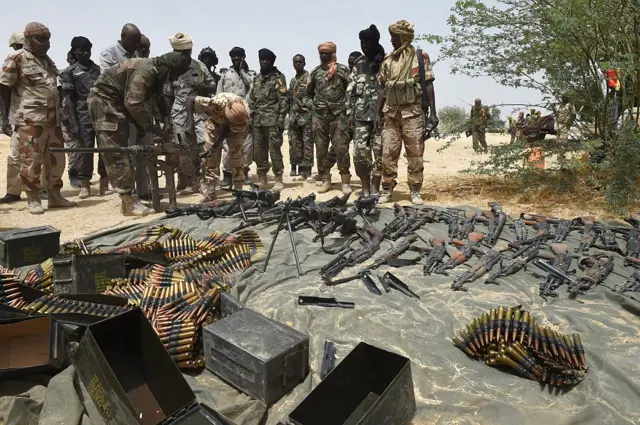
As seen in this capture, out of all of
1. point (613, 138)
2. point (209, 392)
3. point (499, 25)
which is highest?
point (499, 25)

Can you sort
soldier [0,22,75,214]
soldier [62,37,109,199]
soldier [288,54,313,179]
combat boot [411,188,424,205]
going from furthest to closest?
soldier [288,54,313,179] < soldier [62,37,109,199] < combat boot [411,188,424,205] < soldier [0,22,75,214]

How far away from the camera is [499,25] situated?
9.21m

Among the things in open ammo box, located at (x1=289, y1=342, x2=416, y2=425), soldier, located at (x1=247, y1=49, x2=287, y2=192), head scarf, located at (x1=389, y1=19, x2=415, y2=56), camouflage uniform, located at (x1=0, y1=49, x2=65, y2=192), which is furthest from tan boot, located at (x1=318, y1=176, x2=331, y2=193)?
open ammo box, located at (x1=289, y1=342, x2=416, y2=425)

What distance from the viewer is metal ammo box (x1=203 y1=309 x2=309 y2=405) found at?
3178 millimetres

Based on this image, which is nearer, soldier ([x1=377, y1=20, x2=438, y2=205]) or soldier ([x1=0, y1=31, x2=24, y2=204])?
soldier ([x1=377, y1=20, x2=438, y2=205])

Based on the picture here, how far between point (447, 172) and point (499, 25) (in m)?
4.48

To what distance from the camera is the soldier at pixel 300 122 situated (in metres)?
11.2

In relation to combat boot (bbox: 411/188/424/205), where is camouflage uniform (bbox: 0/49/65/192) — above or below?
above

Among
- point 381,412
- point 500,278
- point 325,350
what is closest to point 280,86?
point 500,278

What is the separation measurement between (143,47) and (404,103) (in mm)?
4817

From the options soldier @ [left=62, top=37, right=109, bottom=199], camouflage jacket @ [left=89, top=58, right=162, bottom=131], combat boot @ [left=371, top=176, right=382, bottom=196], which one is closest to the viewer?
camouflage jacket @ [left=89, top=58, right=162, bottom=131]

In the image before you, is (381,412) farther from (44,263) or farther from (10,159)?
(10,159)

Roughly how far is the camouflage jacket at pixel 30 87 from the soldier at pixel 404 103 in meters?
5.43

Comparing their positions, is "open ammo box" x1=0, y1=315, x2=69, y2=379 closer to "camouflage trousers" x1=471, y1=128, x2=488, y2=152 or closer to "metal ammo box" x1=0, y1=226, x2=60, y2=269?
"metal ammo box" x1=0, y1=226, x2=60, y2=269
